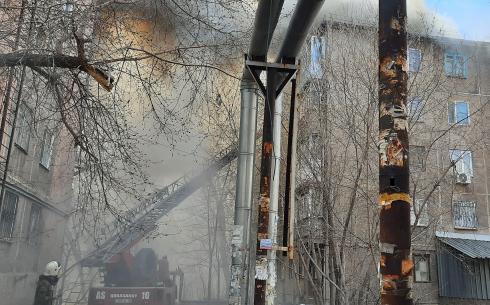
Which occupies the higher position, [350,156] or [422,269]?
[350,156]

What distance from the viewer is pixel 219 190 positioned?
26.8 metres

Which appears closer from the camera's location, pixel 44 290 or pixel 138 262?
pixel 44 290

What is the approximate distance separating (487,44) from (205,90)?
19.0 metres

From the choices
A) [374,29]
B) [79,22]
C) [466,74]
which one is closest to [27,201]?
[79,22]

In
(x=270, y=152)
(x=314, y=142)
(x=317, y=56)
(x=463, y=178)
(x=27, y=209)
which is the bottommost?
(x=270, y=152)

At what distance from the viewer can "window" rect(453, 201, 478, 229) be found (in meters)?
21.8

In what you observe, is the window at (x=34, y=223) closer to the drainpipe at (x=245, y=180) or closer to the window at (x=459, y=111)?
the drainpipe at (x=245, y=180)

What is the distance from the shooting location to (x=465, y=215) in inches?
869

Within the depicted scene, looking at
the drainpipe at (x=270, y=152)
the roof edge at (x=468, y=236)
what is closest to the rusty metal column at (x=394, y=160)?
the drainpipe at (x=270, y=152)

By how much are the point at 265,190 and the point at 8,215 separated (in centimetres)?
999

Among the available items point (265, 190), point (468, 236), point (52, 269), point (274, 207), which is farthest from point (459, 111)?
point (52, 269)

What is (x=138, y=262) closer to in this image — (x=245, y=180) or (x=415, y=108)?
(x=415, y=108)

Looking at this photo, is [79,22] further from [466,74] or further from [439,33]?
[466,74]

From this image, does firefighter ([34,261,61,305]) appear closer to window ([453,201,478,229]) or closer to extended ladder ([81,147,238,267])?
extended ladder ([81,147,238,267])
